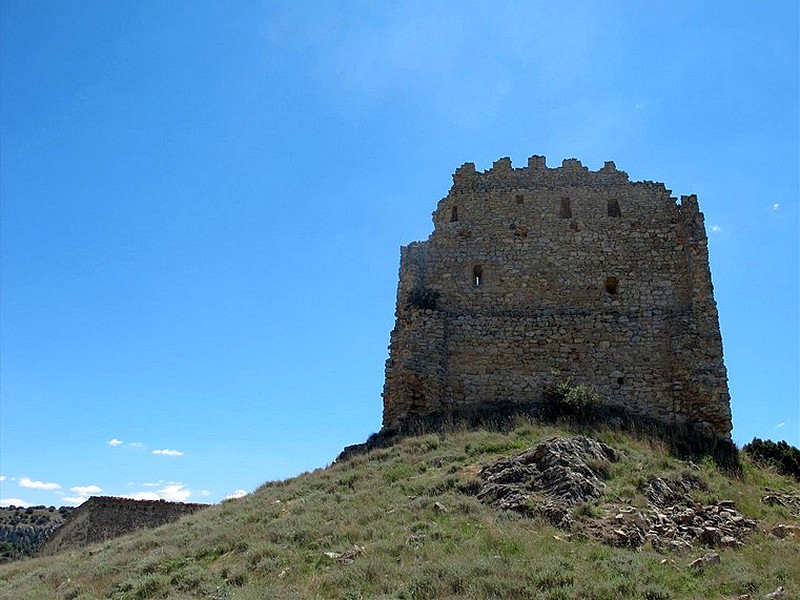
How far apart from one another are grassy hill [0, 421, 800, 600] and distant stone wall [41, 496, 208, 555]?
6.37m

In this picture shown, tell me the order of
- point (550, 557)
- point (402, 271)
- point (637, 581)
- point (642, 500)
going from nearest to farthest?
point (637, 581) < point (550, 557) < point (642, 500) < point (402, 271)

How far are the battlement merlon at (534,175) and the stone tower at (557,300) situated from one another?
0.13 feet

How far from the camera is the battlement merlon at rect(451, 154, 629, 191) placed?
2127cm

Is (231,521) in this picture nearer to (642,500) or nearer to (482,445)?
(482,445)

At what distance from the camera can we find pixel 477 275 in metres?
20.7

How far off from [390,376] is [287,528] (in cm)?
804

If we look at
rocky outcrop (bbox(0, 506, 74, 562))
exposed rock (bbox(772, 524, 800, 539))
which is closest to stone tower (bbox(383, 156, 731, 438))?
exposed rock (bbox(772, 524, 800, 539))

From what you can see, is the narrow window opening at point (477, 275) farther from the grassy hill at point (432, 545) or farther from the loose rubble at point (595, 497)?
the loose rubble at point (595, 497)

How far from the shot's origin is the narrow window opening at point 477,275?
810 inches

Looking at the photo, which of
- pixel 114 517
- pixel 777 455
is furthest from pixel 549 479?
pixel 114 517

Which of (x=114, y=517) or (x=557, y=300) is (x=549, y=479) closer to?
(x=557, y=300)

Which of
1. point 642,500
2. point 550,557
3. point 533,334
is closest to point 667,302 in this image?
point 533,334

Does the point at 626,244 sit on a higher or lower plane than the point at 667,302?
higher

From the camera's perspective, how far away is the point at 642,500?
11.1 meters
